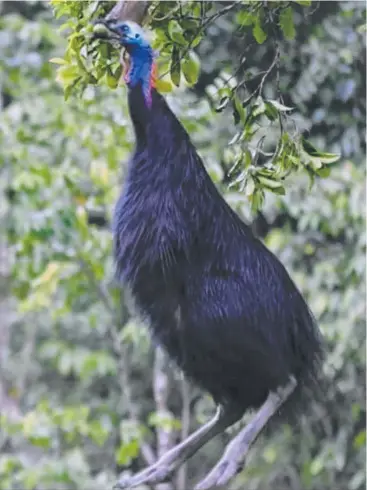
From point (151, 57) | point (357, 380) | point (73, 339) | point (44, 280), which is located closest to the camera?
point (151, 57)

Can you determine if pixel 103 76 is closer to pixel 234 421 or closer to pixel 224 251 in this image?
pixel 224 251

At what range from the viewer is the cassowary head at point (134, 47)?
42.1 inches

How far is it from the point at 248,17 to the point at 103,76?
203mm

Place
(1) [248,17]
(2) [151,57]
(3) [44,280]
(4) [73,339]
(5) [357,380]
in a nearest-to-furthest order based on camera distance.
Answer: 1. (2) [151,57]
2. (1) [248,17]
3. (3) [44,280]
4. (5) [357,380]
5. (4) [73,339]

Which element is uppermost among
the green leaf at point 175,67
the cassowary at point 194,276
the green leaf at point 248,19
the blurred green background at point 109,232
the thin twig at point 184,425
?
the green leaf at point 248,19

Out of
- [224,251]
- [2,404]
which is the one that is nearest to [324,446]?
[2,404]

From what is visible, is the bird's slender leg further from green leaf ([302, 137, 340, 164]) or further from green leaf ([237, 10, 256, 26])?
green leaf ([237, 10, 256, 26])

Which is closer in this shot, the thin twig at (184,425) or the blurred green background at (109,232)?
the blurred green background at (109,232)

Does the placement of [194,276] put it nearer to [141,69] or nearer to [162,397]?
[141,69]

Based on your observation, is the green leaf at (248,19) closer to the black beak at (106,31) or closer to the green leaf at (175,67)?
the green leaf at (175,67)

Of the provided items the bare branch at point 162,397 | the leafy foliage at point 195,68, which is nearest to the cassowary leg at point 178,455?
the leafy foliage at point 195,68

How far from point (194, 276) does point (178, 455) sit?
24 centimetres

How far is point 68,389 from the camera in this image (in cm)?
352

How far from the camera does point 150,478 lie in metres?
1.20
